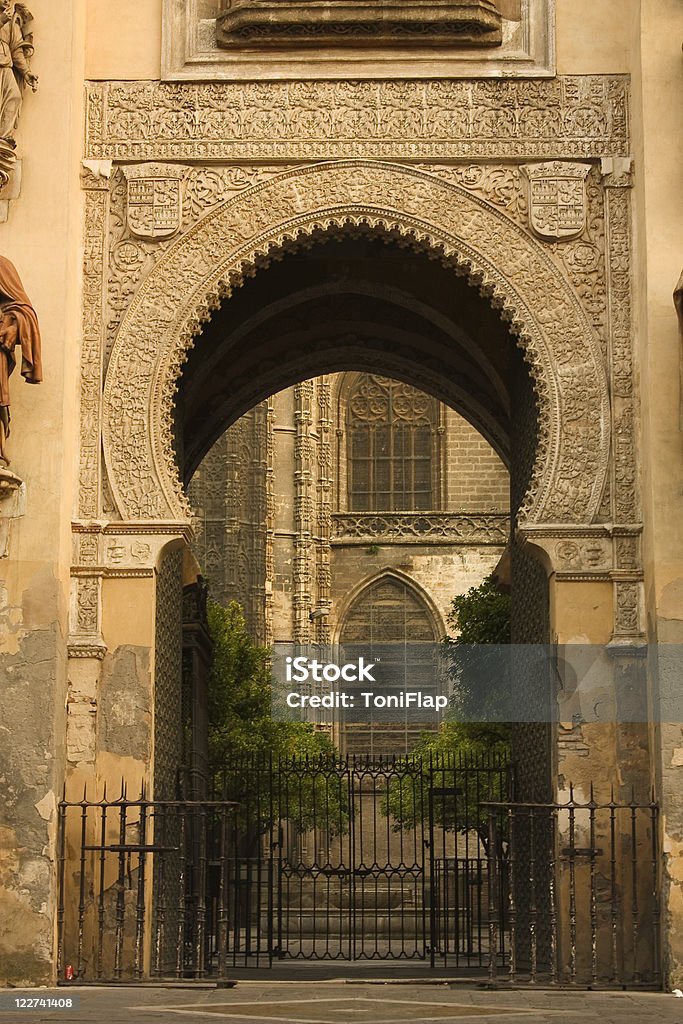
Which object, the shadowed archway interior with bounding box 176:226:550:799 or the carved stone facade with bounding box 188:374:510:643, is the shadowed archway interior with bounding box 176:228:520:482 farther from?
the carved stone facade with bounding box 188:374:510:643

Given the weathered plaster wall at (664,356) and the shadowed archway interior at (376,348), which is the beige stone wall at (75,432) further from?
the shadowed archway interior at (376,348)

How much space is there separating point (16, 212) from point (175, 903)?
5151 mm

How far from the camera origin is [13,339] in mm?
10422

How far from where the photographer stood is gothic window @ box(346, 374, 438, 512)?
127 ft

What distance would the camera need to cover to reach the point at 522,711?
42.9 feet

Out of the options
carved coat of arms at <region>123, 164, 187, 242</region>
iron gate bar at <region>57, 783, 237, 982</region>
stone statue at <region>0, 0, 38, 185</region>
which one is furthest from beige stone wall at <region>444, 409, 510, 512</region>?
iron gate bar at <region>57, 783, 237, 982</region>

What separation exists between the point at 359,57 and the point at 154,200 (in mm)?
1771

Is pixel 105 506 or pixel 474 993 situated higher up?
pixel 105 506

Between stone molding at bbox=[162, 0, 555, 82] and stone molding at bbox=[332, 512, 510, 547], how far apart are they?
26858mm

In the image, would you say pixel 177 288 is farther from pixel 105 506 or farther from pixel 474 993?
pixel 474 993

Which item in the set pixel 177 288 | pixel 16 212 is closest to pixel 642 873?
pixel 177 288

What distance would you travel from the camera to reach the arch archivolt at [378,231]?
11062mm

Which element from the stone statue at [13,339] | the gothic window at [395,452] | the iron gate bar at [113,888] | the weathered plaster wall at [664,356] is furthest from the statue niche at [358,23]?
the gothic window at [395,452]

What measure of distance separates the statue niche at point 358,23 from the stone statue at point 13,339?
2563 millimetres
